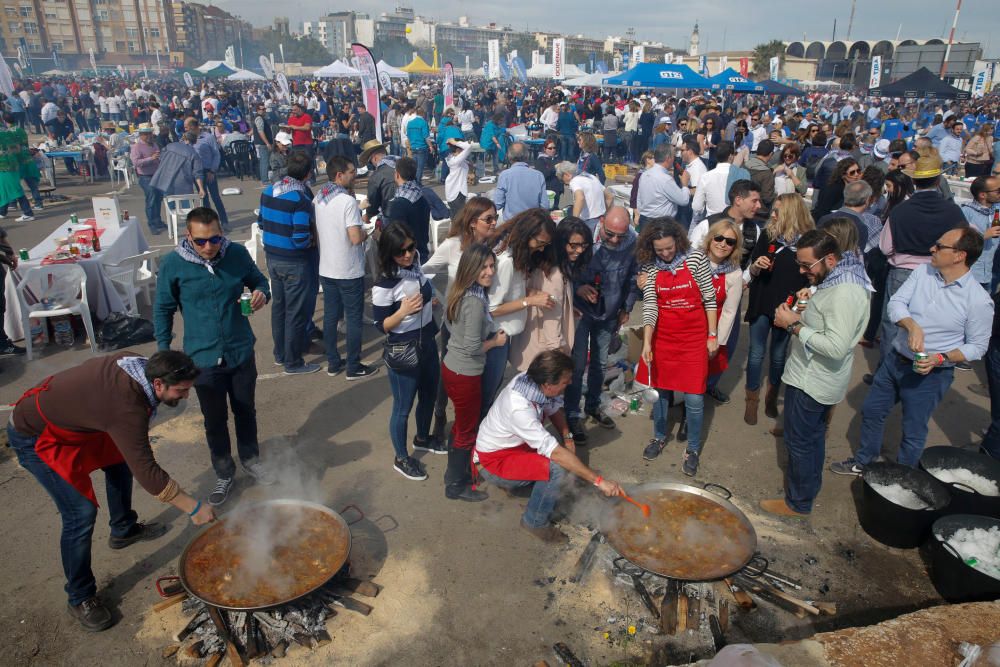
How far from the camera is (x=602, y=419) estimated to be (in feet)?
18.6

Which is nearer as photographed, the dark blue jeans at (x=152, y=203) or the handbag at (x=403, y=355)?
the handbag at (x=403, y=355)

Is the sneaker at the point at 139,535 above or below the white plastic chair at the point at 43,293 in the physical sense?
below

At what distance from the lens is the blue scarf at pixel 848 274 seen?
3996 mm

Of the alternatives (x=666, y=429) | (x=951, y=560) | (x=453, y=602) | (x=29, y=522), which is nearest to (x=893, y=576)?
(x=951, y=560)

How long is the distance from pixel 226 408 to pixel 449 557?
1886 mm

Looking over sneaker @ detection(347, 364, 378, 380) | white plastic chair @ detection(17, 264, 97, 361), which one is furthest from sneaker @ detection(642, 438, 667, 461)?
white plastic chair @ detection(17, 264, 97, 361)

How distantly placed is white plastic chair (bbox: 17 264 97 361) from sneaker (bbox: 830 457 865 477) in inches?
302

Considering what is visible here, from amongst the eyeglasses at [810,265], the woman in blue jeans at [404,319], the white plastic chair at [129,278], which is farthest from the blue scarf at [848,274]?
A: the white plastic chair at [129,278]

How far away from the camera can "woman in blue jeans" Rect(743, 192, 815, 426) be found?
16.9ft

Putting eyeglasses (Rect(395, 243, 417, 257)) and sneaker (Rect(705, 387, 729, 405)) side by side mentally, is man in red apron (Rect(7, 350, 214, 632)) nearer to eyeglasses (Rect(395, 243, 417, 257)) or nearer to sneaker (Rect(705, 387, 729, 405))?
eyeglasses (Rect(395, 243, 417, 257))

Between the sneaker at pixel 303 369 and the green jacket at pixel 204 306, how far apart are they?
2.29 metres

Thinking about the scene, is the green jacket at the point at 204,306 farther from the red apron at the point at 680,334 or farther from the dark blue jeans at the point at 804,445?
the dark blue jeans at the point at 804,445

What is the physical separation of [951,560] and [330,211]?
542 cm

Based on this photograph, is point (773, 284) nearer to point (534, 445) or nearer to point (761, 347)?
point (761, 347)
